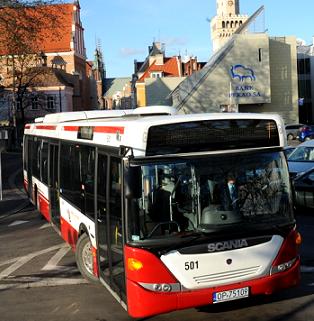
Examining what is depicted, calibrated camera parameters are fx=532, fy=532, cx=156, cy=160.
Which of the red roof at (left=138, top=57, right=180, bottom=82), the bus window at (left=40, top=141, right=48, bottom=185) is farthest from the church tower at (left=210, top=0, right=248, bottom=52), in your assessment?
the bus window at (left=40, top=141, right=48, bottom=185)

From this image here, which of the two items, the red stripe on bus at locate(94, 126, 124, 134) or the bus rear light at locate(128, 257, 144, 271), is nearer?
the bus rear light at locate(128, 257, 144, 271)

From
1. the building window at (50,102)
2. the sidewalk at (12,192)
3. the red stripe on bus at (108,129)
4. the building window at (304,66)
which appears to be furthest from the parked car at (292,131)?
the red stripe on bus at (108,129)

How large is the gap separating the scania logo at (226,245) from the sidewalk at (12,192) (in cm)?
1116

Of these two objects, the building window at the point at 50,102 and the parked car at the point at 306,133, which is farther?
the building window at the point at 50,102

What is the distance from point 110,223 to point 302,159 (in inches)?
433

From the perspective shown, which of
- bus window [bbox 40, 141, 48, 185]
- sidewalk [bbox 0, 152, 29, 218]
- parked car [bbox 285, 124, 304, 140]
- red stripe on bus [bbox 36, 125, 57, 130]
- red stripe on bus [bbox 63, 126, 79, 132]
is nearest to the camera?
red stripe on bus [bbox 63, 126, 79, 132]

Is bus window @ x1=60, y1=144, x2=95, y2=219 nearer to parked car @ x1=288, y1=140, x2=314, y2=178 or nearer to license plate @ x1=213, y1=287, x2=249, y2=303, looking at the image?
license plate @ x1=213, y1=287, x2=249, y2=303

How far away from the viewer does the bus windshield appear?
5562 millimetres

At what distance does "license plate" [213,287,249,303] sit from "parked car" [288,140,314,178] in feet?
31.0

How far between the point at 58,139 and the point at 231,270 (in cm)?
537

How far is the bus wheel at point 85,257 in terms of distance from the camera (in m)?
7.91

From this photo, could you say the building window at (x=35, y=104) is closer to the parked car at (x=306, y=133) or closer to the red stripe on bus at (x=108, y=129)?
the parked car at (x=306, y=133)

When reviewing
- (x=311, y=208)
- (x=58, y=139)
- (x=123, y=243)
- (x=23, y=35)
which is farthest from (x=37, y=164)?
(x=23, y=35)

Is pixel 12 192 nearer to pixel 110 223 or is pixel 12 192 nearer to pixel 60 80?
pixel 110 223
